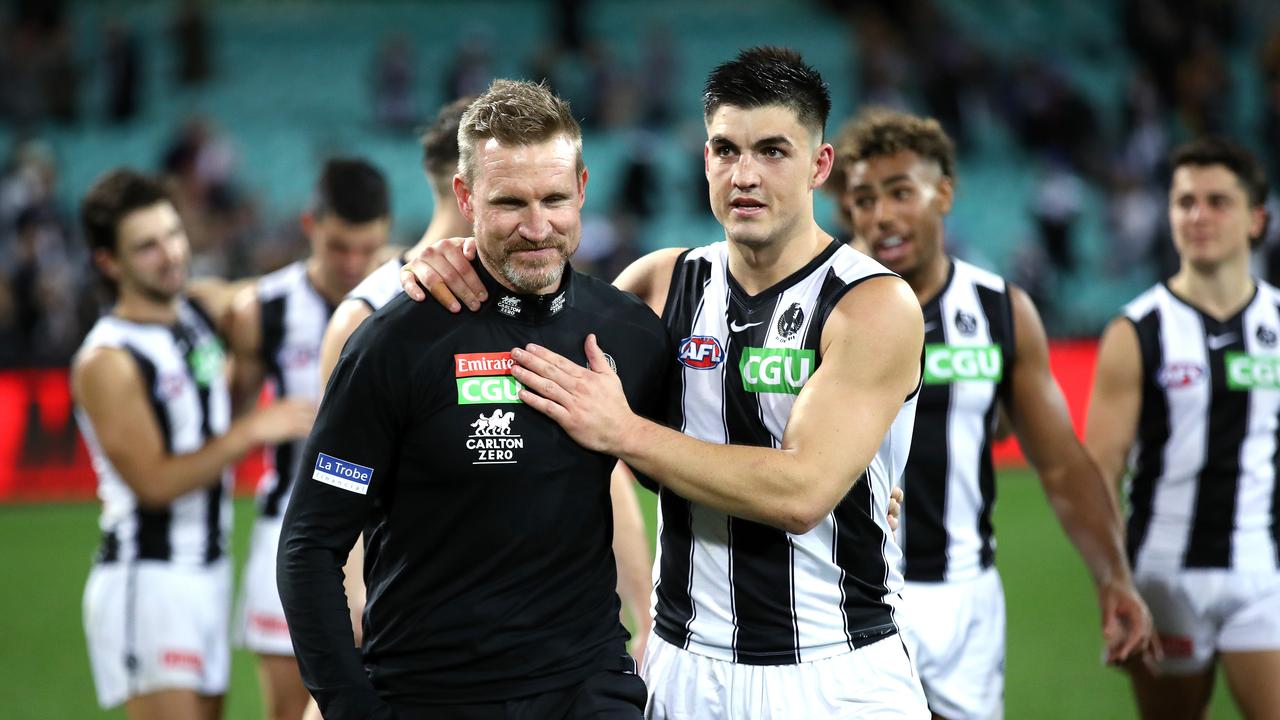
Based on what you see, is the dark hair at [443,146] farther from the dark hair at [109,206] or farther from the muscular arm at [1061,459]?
the muscular arm at [1061,459]

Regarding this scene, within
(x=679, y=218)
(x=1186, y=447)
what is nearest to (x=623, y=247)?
(x=679, y=218)

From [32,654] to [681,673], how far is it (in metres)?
6.63

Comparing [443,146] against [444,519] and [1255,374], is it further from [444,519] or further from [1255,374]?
[1255,374]

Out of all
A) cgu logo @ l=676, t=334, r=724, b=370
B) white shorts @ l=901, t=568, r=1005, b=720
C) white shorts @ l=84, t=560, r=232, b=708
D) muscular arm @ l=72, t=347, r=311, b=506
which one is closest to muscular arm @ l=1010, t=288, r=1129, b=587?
white shorts @ l=901, t=568, r=1005, b=720

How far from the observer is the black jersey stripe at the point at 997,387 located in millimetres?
5203

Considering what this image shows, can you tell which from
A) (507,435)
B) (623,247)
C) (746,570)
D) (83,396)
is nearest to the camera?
(507,435)

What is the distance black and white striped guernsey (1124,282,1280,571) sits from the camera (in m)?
5.78

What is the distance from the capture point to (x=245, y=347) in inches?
255

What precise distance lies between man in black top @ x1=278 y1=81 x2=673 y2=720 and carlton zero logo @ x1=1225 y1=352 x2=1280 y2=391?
3.39 m

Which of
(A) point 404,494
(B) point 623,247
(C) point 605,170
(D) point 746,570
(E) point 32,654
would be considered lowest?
(E) point 32,654

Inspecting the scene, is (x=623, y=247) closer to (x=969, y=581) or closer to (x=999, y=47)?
(x=999, y=47)

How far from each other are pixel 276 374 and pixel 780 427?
3254 millimetres

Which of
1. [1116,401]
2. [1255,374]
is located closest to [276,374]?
[1116,401]

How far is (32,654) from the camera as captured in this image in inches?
357
